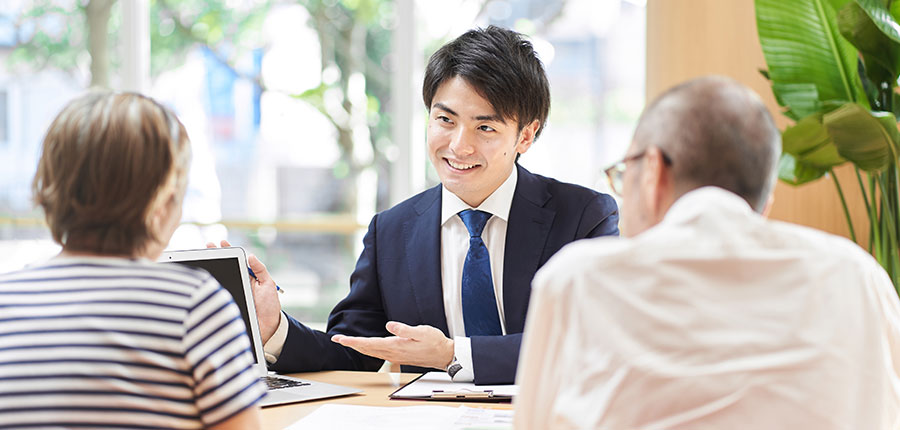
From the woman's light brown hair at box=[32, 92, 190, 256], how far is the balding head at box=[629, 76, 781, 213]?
0.64 metres

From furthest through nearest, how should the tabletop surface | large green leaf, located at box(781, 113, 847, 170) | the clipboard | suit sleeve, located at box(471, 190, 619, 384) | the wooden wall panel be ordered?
the wooden wall panel
large green leaf, located at box(781, 113, 847, 170)
suit sleeve, located at box(471, 190, 619, 384)
the clipboard
the tabletop surface

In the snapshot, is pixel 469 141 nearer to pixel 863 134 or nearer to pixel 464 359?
pixel 464 359

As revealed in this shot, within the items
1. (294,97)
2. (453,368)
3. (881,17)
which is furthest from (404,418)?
(294,97)

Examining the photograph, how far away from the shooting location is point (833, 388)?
1026 millimetres

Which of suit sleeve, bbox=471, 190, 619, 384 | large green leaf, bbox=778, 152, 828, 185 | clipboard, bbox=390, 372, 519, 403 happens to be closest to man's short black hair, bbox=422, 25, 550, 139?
suit sleeve, bbox=471, 190, 619, 384

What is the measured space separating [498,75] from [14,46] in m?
3.50

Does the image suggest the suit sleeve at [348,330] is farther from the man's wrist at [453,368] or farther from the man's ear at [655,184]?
the man's ear at [655,184]

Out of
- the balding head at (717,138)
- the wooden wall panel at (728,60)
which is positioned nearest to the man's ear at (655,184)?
the balding head at (717,138)

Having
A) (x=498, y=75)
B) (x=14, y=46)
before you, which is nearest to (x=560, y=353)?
(x=498, y=75)

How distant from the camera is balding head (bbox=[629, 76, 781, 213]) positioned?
109cm

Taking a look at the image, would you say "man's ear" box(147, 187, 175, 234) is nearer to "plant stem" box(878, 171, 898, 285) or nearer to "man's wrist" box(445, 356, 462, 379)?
"man's wrist" box(445, 356, 462, 379)

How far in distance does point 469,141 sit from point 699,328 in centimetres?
124

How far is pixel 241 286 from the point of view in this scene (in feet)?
5.95

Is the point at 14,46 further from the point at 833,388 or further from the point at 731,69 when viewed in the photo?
the point at 833,388
